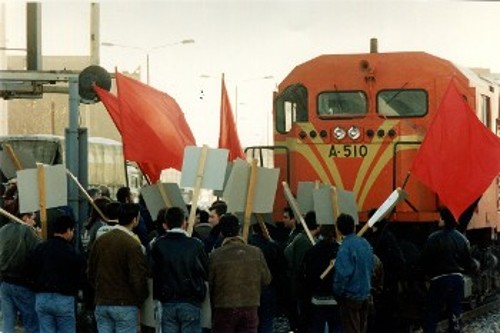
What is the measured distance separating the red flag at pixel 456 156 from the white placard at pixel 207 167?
2769 mm

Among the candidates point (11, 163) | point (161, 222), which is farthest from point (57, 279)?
point (11, 163)

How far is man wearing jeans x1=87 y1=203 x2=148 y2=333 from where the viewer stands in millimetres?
10219

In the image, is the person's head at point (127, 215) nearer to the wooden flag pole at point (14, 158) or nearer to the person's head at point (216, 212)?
the person's head at point (216, 212)

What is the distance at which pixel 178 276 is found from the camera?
10.3 metres

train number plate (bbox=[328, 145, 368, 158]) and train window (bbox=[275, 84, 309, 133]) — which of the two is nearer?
train number plate (bbox=[328, 145, 368, 158])

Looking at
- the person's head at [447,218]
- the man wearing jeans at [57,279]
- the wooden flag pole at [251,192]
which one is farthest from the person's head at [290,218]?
the man wearing jeans at [57,279]

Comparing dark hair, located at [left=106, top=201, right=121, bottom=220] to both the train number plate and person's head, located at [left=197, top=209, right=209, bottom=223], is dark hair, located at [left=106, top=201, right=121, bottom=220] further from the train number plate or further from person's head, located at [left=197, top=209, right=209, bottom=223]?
the train number plate

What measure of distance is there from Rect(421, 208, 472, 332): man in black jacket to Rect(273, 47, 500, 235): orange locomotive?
2109 mm

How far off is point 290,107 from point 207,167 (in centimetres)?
516

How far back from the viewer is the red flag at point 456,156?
43.3ft

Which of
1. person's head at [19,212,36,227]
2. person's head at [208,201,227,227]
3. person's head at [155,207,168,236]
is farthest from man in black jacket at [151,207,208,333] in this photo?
person's head at [208,201,227,227]

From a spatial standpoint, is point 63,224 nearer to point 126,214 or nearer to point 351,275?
point 126,214

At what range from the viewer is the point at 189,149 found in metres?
11.7

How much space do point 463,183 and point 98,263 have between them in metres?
4.99
